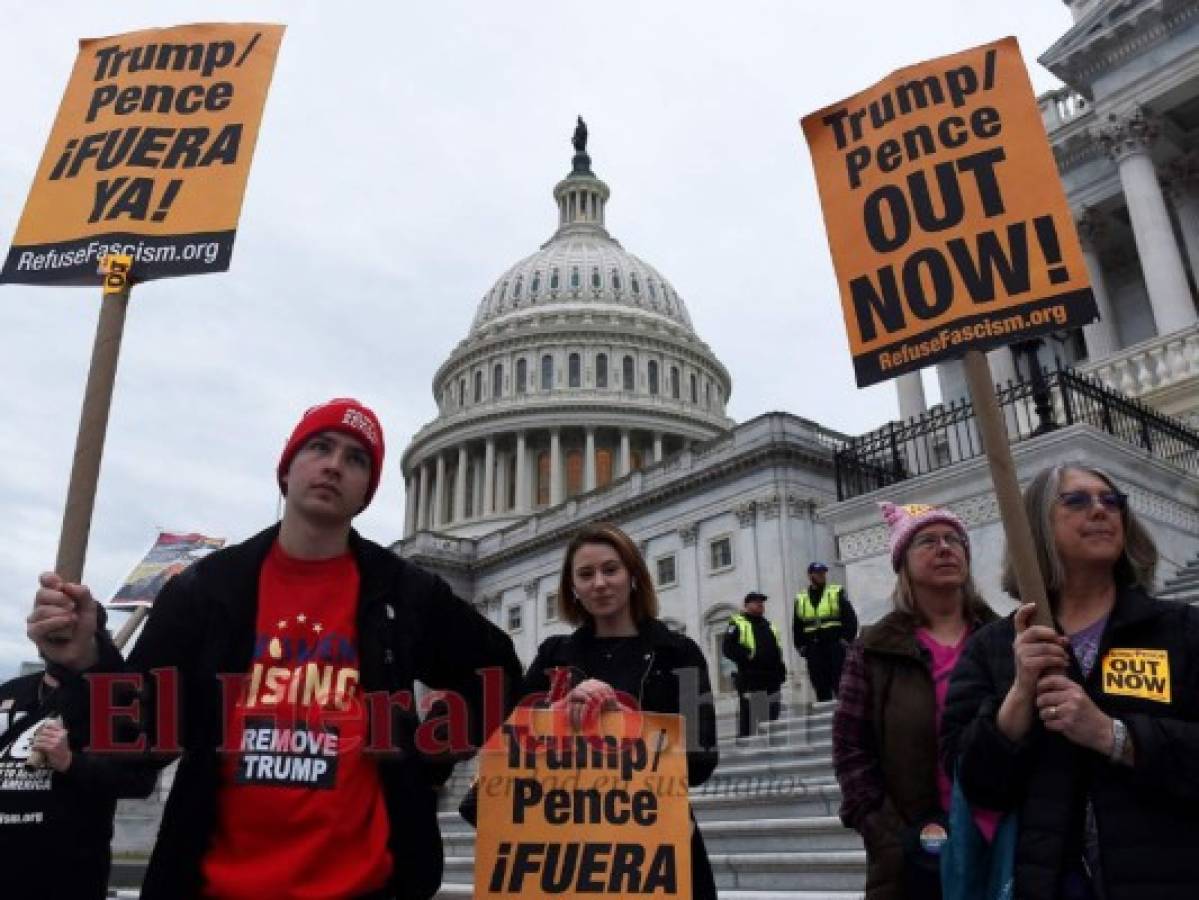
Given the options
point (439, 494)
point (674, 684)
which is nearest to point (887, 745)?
point (674, 684)

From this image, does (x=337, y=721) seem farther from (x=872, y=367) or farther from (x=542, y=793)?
(x=872, y=367)

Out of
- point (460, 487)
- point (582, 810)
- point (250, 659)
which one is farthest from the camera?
point (460, 487)

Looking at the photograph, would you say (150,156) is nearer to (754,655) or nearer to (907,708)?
(907,708)

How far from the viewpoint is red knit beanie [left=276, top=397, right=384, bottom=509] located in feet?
11.0

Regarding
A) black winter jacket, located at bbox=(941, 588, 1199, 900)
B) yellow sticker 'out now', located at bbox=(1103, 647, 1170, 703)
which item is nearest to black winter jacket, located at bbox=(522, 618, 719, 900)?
black winter jacket, located at bbox=(941, 588, 1199, 900)

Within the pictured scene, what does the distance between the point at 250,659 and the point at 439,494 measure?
7587cm

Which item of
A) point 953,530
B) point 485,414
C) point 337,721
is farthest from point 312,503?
point 485,414

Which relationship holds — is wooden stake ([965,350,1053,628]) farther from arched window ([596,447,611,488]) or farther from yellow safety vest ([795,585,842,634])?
arched window ([596,447,611,488])

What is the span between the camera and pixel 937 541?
4.37 m

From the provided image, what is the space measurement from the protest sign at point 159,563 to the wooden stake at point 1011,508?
16.2 meters

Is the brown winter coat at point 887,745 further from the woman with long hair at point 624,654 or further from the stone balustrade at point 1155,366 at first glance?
the stone balustrade at point 1155,366

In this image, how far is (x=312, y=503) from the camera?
125 inches

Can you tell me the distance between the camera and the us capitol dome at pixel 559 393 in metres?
75.7

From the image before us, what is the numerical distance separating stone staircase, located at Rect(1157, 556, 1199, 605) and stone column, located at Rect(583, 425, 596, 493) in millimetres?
60902
